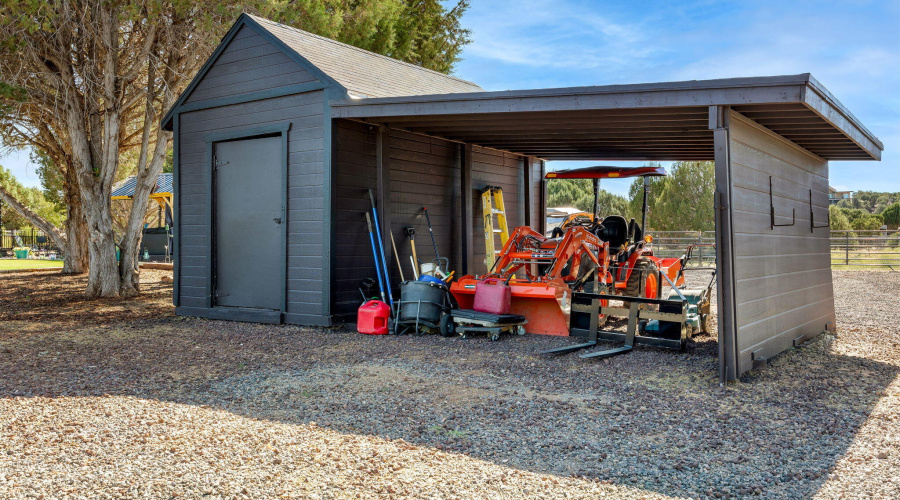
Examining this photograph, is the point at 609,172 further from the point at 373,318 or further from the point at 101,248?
the point at 101,248

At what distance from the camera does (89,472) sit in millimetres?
3289

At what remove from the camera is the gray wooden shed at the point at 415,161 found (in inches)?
222

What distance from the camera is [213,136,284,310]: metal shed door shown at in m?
8.66

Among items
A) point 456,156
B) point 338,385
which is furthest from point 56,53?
point 338,385

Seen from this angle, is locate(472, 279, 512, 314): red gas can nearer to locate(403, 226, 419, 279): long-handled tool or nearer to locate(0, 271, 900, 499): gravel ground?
locate(0, 271, 900, 499): gravel ground

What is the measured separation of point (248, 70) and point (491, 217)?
3898 mm

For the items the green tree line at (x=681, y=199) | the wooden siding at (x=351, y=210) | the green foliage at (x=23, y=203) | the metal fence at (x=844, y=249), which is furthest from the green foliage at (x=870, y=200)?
the wooden siding at (x=351, y=210)

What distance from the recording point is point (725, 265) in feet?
17.4

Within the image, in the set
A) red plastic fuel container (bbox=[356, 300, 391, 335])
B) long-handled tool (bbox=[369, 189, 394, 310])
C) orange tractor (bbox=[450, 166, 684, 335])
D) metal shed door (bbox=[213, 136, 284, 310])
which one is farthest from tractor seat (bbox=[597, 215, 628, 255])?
metal shed door (bbox=[213, 136, 284, 310])

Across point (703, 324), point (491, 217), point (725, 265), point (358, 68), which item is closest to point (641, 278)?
point (703, 324)

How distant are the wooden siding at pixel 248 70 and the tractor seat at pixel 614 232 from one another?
4068mm

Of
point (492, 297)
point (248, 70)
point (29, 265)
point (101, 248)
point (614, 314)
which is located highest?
point (248, 70)

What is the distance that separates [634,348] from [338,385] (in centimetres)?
303

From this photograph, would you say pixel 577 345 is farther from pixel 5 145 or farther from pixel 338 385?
pixel 5 145
